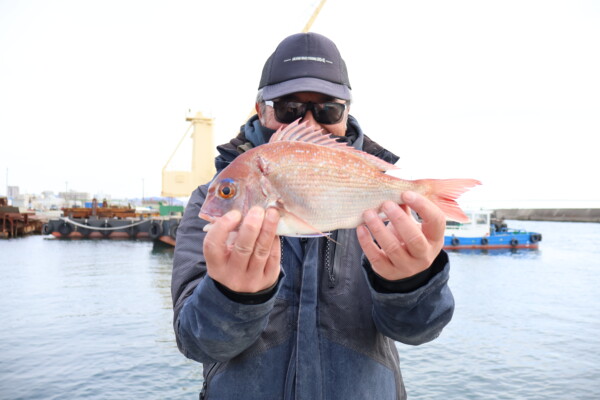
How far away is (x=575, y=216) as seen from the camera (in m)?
140

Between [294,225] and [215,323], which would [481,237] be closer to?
[294,225]

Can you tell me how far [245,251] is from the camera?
2.18 m

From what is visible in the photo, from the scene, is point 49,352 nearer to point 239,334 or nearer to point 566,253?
point 239,334

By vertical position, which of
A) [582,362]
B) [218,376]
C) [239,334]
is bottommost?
[582,362]

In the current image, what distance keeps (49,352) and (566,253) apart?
169 ft

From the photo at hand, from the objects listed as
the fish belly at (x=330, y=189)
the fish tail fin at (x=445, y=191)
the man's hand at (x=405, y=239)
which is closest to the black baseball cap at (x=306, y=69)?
the fish belly at (x=330, y=189)

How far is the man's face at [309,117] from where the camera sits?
3053 mm

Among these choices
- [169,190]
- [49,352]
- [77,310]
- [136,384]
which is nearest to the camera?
[136,384]

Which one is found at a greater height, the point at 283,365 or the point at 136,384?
the point at 283,365

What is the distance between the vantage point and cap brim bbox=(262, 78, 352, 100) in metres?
2.85

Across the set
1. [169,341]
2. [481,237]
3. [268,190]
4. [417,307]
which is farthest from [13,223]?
[417,307]


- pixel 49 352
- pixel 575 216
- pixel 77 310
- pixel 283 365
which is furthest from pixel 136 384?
pixel 575 216

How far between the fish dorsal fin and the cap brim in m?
0.29

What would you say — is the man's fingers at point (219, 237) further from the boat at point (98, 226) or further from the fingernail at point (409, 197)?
the boat at point (98, 226)
